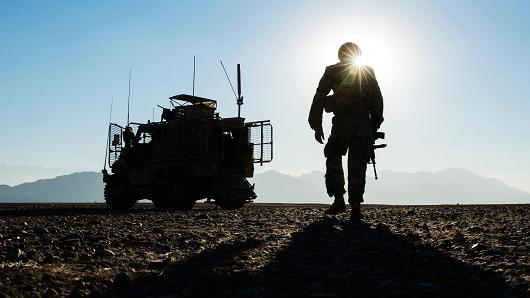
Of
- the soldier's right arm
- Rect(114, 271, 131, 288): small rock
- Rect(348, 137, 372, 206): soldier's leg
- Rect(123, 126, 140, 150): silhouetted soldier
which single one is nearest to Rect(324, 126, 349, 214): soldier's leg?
Rect(348, 137, 372, 206): soldier's leg

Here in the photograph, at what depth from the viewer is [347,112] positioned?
8594 mm

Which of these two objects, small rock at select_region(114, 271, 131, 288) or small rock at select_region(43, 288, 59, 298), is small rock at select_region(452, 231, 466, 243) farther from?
small rock at select_region(43, 288, 59, 298)

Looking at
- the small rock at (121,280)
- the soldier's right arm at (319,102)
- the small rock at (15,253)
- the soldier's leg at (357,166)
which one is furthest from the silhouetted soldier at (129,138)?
the small rock at (121,280)

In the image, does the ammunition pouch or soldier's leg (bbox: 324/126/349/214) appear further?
the ammunition pouch

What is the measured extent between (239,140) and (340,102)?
32.8 feet

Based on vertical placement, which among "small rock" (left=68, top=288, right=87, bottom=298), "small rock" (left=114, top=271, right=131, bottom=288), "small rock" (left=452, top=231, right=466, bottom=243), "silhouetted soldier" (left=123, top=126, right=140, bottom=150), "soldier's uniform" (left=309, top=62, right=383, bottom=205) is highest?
"silhouetted soldier" (left=123, top=126, right=140, bottom=150)

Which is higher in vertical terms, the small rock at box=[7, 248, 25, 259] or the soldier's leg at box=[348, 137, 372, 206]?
the soldier's leg at box=[348, 137, 372, 206]

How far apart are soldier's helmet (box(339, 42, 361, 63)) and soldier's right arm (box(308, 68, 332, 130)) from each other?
370 millimetres

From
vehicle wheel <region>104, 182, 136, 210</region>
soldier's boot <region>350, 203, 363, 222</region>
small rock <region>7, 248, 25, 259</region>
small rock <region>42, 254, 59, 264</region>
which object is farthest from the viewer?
vehicle wheel <region>104, 182, 136, 210</region>

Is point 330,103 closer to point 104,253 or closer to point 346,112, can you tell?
point 346,112

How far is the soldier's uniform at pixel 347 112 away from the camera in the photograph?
8.48m

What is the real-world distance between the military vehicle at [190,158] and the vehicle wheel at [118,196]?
42 millimetres

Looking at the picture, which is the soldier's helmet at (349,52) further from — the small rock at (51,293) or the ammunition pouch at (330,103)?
the small rock at (51,293)

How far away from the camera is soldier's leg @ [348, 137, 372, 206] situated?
823cm
